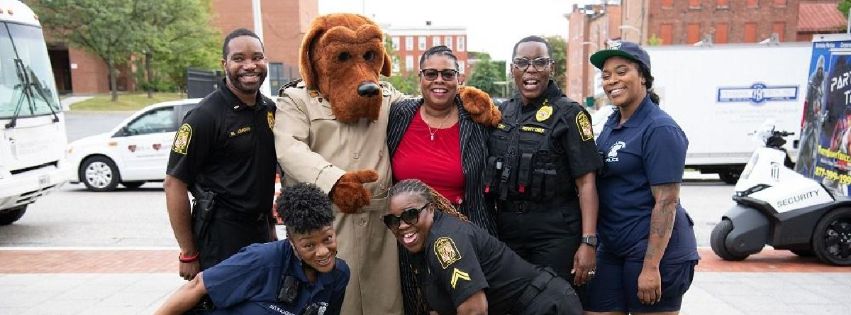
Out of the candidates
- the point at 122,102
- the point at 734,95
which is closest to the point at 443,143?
the point at 734,95

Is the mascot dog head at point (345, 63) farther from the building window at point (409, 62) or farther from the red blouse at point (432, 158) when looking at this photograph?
the building window at point (409, 62)

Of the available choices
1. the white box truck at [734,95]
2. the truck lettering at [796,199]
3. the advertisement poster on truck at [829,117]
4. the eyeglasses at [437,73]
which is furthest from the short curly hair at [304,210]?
the white box truck at [734,95]

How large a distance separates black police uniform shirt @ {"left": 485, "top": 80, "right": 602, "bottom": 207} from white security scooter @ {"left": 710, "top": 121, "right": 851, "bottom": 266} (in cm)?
382

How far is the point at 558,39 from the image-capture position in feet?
259

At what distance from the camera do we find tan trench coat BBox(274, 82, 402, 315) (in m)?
3.01

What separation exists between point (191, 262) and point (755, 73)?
12.9 metres

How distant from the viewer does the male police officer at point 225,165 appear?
9.73ft

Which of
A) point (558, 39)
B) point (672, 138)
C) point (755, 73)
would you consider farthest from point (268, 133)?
point (558, 39)

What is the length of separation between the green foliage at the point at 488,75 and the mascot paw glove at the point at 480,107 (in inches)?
2722

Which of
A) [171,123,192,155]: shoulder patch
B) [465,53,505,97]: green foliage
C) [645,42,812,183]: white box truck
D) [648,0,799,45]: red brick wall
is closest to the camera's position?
[171,123,192,155]: shoulder patch

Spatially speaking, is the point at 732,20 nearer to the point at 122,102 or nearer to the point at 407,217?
the point at 122,102

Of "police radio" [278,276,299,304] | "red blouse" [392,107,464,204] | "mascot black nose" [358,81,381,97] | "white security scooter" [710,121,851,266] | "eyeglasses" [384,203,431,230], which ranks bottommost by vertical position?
"white security scooter" [710,121,851,266]

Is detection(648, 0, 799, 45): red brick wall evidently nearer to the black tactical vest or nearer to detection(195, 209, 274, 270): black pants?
the black tactical vest

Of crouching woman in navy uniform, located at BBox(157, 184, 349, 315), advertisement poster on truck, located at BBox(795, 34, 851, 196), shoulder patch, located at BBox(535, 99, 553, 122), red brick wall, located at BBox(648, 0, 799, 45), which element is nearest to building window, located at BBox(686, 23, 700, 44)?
red brick wall, located at BBox(648, 0, 799, 45)
